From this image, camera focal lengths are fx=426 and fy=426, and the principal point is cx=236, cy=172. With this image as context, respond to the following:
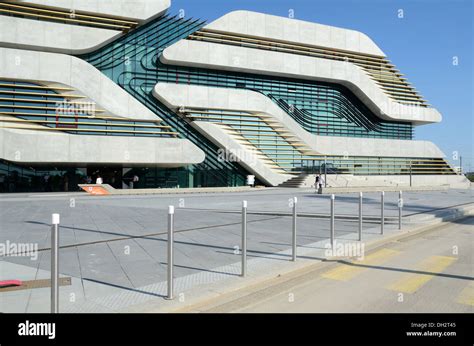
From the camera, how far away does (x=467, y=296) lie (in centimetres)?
567

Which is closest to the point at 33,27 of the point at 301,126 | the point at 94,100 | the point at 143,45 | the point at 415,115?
the point at 94,100

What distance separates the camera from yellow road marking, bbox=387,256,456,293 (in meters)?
6.13

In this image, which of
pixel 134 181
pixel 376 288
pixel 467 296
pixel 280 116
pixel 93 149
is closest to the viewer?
pixel 467 296

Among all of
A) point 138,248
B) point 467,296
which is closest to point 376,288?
point 467,296

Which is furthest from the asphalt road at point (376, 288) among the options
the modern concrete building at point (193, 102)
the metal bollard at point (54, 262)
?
the modern concrete building at point (193, 102)

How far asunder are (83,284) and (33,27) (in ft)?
114

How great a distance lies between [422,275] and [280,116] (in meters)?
41.0

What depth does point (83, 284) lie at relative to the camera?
602cm

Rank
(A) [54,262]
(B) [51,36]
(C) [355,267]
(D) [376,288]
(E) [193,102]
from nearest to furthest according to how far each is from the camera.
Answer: (A) [54,262] < (D) [376,288] < (C) [355,267] < (B) [51,36] < (E) [193,102]

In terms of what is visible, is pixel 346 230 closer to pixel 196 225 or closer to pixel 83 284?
pixel 196 225

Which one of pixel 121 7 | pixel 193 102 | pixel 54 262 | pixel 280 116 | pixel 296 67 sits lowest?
pixel 54 262

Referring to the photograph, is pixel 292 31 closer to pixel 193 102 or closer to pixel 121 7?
pixel 193 102

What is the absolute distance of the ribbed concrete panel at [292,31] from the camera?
45625 mm

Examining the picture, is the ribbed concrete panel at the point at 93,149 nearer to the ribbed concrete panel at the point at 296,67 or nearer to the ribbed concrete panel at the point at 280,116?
the ribbed concrete panel at the point at 280,116
